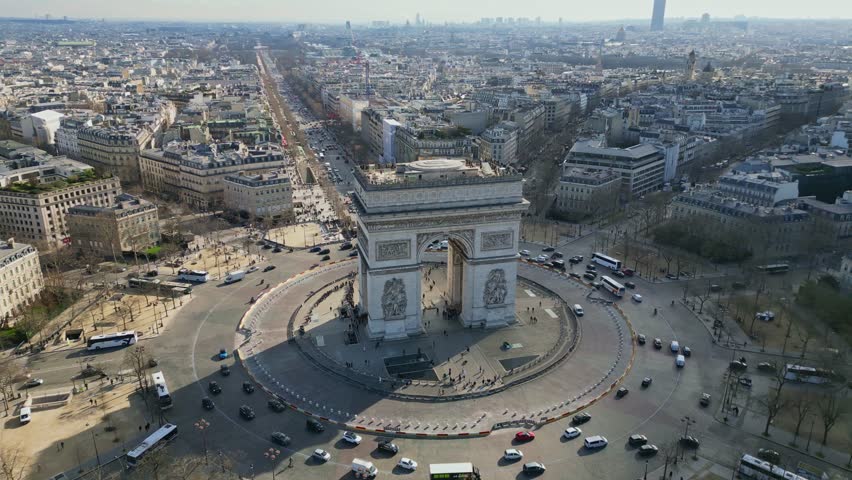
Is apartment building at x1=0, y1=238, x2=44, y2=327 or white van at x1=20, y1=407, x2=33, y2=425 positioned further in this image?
apartment building at x1=0, y1=238, x2=44, y2=327

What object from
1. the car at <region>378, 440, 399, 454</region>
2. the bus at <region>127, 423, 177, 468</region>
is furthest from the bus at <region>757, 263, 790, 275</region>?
the bus at <region>127, 423, 177, 468</region>

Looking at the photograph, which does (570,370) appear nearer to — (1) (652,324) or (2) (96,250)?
(1) (652,324)

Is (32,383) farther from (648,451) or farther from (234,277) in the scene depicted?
(648,451)

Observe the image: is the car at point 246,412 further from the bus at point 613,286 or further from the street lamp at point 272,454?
the bus at point 613,286

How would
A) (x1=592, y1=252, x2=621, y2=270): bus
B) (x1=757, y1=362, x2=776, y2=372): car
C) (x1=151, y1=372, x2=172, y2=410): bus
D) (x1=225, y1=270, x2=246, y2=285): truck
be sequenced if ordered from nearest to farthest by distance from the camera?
1. (x1=151, y1=372, x2=172, y2=410): bus
2. (x1=757, y1=362, x2=776, y2=372): car
3. (x1=225, y1=270, x2=246, y2=285): truck
4. (x1=592, y1=252, x2=621, y2=270): bus

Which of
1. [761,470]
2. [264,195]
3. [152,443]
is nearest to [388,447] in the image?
[152,443]

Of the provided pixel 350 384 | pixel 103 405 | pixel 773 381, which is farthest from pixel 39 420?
pixel 773 381

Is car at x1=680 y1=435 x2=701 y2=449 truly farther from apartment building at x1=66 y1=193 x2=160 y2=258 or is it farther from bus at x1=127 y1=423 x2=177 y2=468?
apartment building at x1=66 y1=193 x2=160 y2=258
